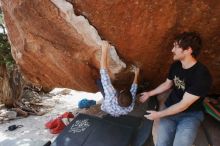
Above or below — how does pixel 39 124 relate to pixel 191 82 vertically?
below

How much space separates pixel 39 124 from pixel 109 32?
15.2 ft

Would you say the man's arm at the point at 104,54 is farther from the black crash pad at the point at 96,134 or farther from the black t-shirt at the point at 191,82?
the black crash pad at the point at 96,134

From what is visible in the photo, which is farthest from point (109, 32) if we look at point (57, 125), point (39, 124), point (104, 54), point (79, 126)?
point (39, 124)

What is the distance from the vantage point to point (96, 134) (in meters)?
5.29

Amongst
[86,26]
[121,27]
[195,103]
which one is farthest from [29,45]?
[195,103]

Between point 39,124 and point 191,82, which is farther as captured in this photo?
point 39,124

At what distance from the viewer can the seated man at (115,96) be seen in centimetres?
490

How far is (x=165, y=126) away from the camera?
437cm

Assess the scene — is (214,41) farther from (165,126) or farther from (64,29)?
(64,29)

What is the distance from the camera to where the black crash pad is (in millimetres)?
5129

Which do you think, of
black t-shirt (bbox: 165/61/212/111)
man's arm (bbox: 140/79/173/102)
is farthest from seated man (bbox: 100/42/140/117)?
black t-shirt (bbox: 165/61/212/111)

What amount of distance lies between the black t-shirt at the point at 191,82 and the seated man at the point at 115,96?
67 cm

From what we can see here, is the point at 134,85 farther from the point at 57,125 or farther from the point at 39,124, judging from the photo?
the point at 39,124

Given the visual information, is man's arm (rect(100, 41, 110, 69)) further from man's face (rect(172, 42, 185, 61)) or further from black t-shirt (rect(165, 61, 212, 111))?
man's face (rect(172, 42, 185, 61))
